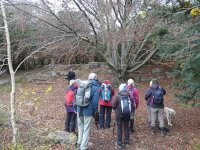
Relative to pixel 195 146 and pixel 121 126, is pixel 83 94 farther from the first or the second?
pixel 195 146

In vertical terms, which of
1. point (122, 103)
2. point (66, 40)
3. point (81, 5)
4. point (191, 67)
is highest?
point (81, 5)

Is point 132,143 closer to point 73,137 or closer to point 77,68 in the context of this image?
point 73,137

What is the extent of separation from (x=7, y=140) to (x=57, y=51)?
665 centimetres

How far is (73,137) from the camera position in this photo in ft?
25.3

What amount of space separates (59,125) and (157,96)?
3145mm

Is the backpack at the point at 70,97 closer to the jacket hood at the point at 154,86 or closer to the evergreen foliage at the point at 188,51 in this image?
the jacket hood at the point at 154,86

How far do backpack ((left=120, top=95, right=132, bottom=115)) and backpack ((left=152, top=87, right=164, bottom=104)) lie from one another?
1340 mm

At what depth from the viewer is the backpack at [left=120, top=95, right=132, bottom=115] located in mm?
7402

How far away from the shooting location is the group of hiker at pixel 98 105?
7.16m

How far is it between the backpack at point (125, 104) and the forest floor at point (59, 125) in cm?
106

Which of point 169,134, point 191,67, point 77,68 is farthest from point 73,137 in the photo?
point 77,68

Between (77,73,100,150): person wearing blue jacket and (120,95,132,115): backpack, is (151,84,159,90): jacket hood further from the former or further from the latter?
(77,73,100,150): person wearing blue jacket

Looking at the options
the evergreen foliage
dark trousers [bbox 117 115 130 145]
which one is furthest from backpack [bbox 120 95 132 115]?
the evergreen foliage

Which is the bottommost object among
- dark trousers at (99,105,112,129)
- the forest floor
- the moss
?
the moss
